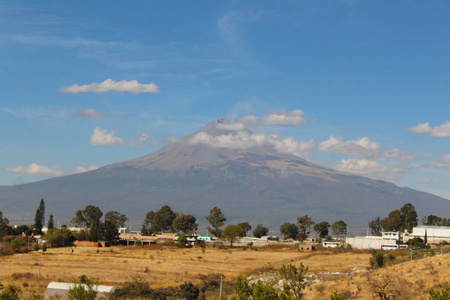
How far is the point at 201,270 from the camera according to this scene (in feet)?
231

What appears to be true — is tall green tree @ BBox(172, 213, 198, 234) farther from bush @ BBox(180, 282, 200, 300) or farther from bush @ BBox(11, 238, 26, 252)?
bush @ BBox(180, 282, 200, 300)

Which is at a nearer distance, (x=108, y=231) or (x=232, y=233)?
(x=108, y=231)

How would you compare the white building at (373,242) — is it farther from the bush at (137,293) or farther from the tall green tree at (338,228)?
the bush at (137,293)

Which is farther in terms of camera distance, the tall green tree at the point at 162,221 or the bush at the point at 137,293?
the tall green tree at the point at 162,221

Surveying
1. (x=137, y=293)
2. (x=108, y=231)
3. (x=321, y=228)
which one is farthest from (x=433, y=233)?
(x=137, y=293)

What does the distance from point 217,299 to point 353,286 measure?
12617 millimetres

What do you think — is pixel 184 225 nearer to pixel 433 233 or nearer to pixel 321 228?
pixel 321 228

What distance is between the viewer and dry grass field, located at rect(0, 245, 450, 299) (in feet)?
125

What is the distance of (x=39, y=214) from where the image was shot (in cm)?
14700

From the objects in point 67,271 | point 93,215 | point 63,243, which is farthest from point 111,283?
point 93,215

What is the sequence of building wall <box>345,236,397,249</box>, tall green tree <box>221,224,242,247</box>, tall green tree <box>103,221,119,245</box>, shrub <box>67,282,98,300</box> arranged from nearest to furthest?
shrub <box>67,282,98,300</box> → building wall <box>345,236,397,249</box> → tall green tree <box>103,221,119,245</box> → tall green tree <box>221,224,242,247</box>

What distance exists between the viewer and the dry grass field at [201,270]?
3806 cm

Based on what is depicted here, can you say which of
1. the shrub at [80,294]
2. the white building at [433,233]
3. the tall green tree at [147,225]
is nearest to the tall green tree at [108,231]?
the tall green tree at [147,225]

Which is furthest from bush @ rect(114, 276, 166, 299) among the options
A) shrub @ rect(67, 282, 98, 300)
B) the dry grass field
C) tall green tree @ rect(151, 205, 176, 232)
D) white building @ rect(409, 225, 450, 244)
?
tall green tree @ rect(151, 205, 176, 232)
